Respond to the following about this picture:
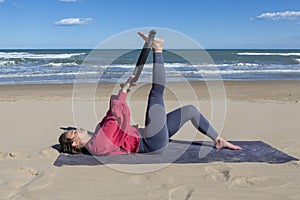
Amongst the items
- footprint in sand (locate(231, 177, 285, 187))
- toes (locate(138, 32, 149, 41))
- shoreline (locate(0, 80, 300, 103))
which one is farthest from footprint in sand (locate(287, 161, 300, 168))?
shoreline (locate(0, 80, 300, 103))

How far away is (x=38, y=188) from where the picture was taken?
142 inches

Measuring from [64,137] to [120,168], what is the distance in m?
0.89

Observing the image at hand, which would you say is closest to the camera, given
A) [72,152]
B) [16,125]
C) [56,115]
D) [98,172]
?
[98,172]

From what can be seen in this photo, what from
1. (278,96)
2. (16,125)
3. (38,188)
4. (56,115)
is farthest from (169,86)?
(38,188)

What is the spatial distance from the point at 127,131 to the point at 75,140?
605mm

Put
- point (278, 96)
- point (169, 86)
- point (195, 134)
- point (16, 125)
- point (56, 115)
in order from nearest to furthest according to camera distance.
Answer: point (195, 134) < point (16, 125) < point (56, 115) < point (278, 96) < point (169, 86)

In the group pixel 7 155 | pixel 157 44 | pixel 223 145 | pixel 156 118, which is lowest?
pixel 7 155

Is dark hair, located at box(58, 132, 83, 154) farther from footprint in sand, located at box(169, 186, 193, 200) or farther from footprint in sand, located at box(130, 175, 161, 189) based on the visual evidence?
footprint in sand, located at box(169, 186, 193, 200)

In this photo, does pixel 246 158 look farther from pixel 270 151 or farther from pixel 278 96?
pixel 278 96

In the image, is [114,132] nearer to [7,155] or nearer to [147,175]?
[147,175]

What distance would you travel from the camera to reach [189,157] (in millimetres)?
4551

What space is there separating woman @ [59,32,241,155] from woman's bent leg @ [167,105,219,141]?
0.17m

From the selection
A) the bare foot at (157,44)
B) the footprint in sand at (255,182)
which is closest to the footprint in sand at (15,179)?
the bare foot at (157,44)

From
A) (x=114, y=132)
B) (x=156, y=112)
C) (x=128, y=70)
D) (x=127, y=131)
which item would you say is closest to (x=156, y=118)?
(x=156, y=112)
